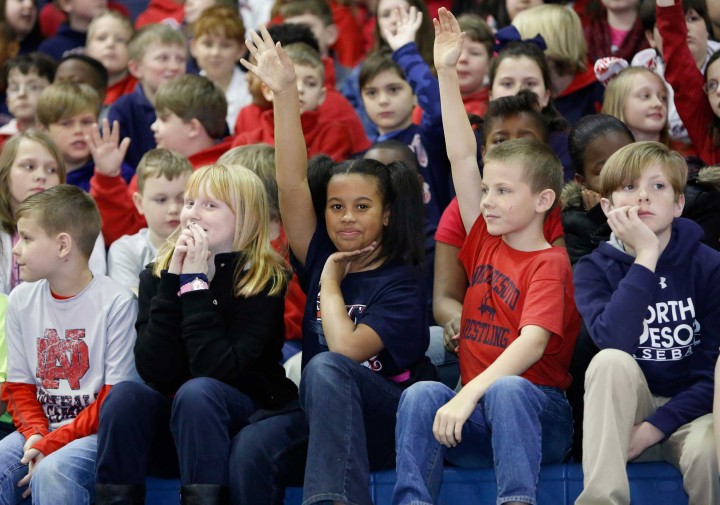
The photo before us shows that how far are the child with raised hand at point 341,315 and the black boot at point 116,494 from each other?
32cm

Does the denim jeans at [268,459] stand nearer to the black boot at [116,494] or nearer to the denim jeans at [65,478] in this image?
the black boot at [116,494]

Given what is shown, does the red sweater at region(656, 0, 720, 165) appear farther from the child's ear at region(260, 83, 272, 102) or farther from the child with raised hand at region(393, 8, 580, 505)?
the child's ear at region(260, 83, 272, 102)

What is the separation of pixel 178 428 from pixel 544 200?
53.7 inches

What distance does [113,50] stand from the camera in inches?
256

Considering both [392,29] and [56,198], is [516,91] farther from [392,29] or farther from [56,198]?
[56,198]

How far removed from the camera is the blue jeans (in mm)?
3051

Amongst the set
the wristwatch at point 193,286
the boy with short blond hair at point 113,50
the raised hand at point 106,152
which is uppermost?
the boy with short blond hair at point 113,50

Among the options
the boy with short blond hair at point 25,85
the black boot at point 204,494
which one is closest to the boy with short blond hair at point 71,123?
the boy with short blond hair at point 25,85


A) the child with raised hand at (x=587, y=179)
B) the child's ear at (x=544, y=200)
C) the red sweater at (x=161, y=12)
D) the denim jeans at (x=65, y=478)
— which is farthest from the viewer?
the red sweater at (x=161, y=12)

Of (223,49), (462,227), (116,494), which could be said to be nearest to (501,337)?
(462,227)

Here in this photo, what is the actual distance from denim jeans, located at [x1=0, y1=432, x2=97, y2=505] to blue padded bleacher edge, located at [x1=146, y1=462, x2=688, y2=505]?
2.97ft

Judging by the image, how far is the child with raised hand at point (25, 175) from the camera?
4473 millimetres

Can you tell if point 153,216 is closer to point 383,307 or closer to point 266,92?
point 266,92

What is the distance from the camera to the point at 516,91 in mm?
4742
